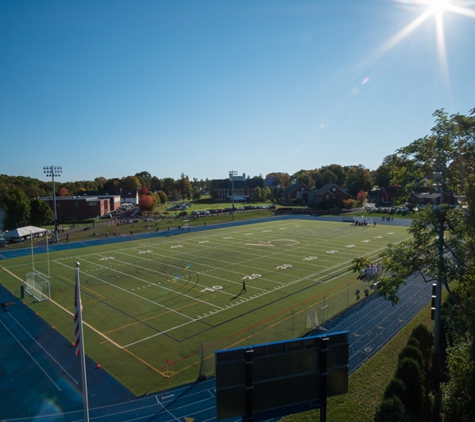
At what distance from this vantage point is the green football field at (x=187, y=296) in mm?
15984

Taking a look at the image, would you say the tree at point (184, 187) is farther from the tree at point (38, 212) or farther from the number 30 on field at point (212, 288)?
the number 30 on field at point (212, 288)

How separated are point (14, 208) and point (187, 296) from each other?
4509 cm

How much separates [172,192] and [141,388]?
131619 millimetres

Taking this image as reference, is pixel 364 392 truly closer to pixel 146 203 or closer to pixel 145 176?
pixel 146 203

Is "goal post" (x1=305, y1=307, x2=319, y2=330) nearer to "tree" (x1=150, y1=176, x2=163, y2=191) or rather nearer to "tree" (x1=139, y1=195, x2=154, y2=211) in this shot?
"tree" (x1=139, y1=195, x2=154, y2=211)

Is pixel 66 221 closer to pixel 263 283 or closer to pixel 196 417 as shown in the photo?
pixel 263 283

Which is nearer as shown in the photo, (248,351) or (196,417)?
(248,351)

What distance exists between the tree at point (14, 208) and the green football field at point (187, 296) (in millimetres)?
21848

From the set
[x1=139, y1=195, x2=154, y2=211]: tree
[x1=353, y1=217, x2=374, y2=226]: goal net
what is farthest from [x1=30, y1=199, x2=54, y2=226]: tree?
[x1=353, y1=217, x2=374, y2=226]: goal net

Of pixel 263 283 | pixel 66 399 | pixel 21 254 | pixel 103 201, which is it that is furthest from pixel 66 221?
pixel 66 399

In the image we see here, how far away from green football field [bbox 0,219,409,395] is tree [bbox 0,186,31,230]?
21848 mm

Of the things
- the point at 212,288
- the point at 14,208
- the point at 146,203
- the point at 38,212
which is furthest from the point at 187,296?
the point at 146,203

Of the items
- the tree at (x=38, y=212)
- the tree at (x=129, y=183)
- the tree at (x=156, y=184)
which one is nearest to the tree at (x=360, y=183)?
the tree at (x=129, y=183)

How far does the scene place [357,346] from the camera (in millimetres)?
16031
